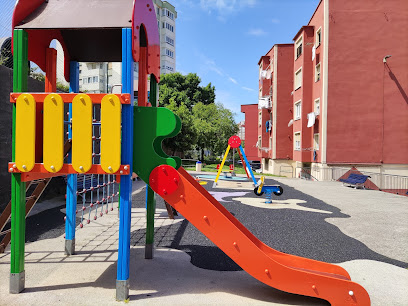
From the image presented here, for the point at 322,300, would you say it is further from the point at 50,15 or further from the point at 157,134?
the point at 50,15

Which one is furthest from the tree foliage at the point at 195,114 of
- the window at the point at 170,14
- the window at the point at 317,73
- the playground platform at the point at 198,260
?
the window at the point at 170,14

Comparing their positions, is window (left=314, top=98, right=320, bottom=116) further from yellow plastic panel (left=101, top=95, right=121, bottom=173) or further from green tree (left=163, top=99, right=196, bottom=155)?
yellow plastic panel (left=101, top=95, right=121, bottom=173)

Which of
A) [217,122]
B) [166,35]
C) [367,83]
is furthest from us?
[166,35]

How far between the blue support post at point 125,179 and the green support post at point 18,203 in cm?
134

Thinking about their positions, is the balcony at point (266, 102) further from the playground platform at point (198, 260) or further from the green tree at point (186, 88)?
the playground platform at point (198, 260)

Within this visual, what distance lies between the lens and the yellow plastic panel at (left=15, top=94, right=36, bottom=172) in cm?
359

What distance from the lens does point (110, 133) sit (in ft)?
11.6

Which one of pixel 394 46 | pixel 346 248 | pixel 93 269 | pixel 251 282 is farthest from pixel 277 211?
pixel 394 46

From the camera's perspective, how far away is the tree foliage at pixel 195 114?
114 feet

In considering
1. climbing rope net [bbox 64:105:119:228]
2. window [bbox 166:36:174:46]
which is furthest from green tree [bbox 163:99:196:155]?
window [bbox 166:36:174:46]

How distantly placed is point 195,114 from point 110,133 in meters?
38.9

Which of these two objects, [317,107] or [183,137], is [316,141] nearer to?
[317,107]

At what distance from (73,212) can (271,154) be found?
28.5 metres

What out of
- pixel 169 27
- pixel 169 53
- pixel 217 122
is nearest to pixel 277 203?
pixel 217 122
